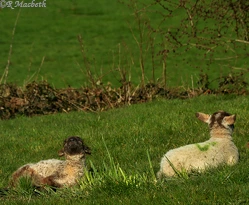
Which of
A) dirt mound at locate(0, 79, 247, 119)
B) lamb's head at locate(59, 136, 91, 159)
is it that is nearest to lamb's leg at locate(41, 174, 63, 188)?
lamb's head at locate(59, 136, 91, 159)

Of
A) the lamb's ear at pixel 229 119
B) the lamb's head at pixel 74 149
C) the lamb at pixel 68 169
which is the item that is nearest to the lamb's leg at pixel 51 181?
the lamb at pixel 68 169

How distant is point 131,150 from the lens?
486 inches

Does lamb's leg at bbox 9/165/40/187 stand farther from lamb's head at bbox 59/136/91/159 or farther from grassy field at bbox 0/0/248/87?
grassy field at bbox 0/0/248/87

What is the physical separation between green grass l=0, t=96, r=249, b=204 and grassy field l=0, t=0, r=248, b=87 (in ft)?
32.8

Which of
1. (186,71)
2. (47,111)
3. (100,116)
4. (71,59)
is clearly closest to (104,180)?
(100,116)

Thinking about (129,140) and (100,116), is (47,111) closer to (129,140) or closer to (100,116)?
(100,116)

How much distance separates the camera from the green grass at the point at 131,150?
25.0ft

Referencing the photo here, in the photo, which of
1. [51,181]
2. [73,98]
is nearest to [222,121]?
[51,181]

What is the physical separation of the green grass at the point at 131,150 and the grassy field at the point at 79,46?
9.99 metres

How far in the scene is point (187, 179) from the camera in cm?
822

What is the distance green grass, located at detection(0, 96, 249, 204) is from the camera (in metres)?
7.63

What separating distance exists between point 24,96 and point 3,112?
79 centimetres

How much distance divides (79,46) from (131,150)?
68.4 ft

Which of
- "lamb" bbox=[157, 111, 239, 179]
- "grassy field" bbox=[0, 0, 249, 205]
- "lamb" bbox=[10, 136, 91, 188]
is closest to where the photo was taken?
"grassy field" bbox=[0, 0, 249, 205]
